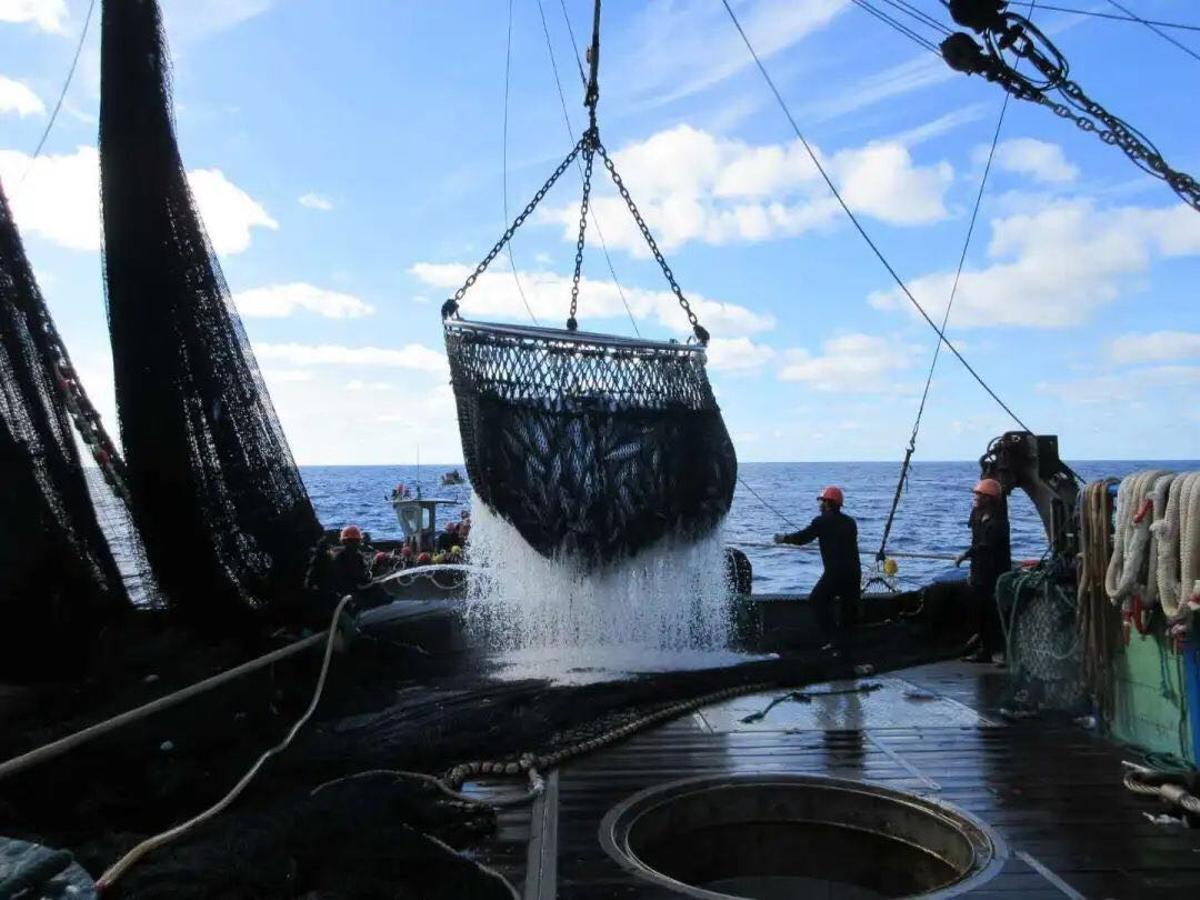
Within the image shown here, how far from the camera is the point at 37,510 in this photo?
4156 mm

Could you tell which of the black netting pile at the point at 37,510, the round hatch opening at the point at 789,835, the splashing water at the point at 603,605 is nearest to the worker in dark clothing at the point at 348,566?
the splashing water at the point at 603,605

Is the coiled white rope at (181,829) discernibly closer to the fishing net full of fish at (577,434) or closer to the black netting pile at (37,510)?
the black netting pile at (37,510)

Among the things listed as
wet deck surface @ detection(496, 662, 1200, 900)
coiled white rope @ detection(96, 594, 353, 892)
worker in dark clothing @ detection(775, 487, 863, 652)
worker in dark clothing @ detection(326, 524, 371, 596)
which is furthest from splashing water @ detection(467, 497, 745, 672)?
coiled white rope @ detection(96, 594, 353, 892)

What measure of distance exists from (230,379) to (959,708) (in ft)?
14.6

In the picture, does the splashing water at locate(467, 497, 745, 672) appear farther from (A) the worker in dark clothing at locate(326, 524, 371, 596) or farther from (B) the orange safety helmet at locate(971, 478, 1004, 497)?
(B) the orange safety helmet at locate(971, 478, 1004, 497)

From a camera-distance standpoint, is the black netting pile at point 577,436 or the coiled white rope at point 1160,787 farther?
the black netting pile at point 577,436

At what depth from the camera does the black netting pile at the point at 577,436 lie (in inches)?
238

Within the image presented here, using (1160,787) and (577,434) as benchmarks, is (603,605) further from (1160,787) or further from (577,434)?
(1160,787)

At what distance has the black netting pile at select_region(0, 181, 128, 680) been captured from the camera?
407 cm

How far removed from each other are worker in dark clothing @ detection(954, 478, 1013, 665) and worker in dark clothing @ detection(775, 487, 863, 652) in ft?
3.74

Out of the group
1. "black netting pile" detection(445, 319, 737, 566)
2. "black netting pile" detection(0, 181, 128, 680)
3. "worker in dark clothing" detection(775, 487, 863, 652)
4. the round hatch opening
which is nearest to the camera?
the round hatch opening

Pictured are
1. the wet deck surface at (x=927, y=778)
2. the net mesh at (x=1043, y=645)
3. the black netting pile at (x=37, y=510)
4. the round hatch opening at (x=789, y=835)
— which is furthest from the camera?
the net mesh at (x=1043, y=645)

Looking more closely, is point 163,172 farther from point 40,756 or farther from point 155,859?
point 155,859

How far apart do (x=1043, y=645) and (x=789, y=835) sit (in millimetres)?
2178
